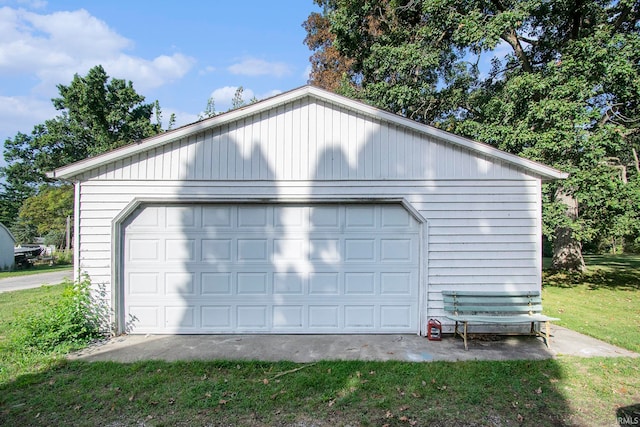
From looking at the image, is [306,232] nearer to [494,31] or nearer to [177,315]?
[177,315]

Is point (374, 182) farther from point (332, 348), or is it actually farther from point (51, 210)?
point (51, 210)

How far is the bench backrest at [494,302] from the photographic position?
5508 millimetres

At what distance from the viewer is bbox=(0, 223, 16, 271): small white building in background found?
1977 cm

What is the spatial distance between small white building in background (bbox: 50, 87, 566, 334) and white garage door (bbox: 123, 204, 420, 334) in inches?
0.7

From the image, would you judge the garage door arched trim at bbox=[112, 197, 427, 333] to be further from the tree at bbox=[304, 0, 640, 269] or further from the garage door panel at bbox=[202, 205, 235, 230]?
the tree at bbox=[304, 0, 640, 269]

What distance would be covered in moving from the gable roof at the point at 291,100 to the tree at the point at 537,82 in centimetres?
450

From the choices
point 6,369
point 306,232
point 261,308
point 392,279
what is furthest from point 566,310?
point 6,369

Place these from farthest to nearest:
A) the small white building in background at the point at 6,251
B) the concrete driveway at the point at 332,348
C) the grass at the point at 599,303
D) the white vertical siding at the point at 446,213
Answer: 1. the small white building in background at the point at 6,251
2. the grass at the point at 599,303
3. the white vertical siding at the point at 446,213
4. the concrete driveway at the point at 332,348

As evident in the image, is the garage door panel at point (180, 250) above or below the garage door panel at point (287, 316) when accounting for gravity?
above

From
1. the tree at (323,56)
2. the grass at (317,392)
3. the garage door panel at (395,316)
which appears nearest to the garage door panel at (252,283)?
the grass at (317,392)

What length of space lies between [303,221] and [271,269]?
1.02 m

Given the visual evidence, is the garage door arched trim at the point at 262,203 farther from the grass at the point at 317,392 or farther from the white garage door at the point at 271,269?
the grass at the point at 317,392

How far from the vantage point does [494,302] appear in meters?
5.58

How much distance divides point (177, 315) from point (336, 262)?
9.68ft
